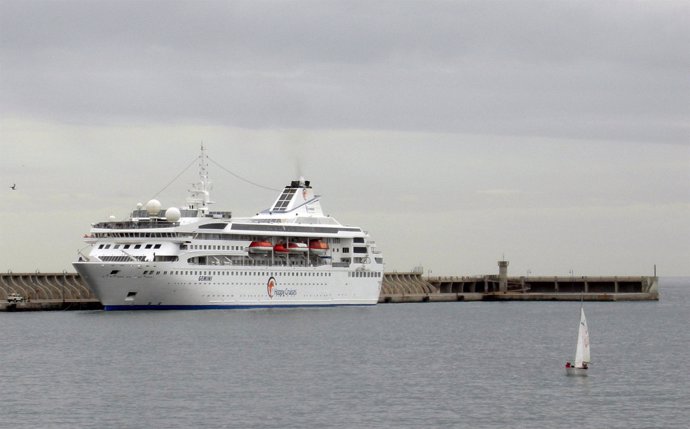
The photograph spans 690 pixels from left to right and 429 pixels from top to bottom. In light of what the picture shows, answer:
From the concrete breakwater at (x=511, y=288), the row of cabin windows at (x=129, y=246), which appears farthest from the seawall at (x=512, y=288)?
the row of cabin windows at (x=129, y=246)

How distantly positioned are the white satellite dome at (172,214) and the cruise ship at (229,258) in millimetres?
66

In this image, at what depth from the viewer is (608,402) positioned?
3906cm

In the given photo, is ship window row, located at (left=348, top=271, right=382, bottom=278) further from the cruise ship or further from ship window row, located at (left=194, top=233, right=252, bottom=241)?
ship window row, located at (left=194, top=233, right=252, bottom=241)

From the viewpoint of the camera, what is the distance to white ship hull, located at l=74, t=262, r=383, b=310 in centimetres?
7475

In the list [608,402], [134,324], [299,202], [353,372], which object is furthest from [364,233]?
[608,402]

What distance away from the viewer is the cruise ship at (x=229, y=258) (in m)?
75.6

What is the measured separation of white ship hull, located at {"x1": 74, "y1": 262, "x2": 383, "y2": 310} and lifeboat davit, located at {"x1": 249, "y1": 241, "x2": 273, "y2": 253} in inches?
55.5

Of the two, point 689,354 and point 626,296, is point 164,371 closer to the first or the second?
point 689,354

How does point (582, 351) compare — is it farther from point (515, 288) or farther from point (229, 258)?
point (515, 288)

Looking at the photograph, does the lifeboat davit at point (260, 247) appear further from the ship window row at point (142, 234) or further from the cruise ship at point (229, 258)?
the ship window row at point (142, 234)

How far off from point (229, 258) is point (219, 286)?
2611 millimetres

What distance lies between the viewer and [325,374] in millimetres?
45219

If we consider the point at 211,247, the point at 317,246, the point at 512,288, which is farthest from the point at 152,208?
the point at 512,288

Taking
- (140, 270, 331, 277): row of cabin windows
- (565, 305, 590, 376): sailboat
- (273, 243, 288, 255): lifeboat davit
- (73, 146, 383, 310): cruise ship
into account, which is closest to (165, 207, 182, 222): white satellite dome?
(73, 146, 383, 310): cruise ship
